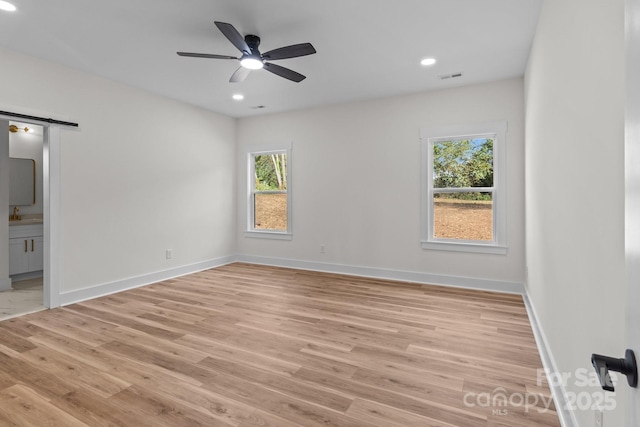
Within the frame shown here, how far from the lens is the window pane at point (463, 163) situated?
4.43m

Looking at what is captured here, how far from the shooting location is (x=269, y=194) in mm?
6168

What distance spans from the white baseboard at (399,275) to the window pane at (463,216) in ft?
1.91

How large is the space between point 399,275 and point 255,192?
311cm

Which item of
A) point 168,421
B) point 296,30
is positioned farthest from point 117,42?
point 168,421

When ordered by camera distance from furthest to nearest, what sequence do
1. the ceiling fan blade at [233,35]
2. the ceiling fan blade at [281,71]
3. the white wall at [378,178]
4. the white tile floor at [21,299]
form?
the white wall at [378,178]
the white tile floor at [21,299]
the ceiling fan blade at [281,71]
the ceiling fan blade at [233,35]

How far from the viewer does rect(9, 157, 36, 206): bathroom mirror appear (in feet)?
17.6

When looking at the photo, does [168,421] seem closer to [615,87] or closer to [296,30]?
[615,87]

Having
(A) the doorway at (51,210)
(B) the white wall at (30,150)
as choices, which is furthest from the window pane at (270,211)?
(B) the white wall at (30,150)

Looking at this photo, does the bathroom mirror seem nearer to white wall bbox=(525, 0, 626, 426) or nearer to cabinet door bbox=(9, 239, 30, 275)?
cabinet door bbox=(9, 239, 30, 275)

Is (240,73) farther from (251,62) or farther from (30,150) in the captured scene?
(30,150)

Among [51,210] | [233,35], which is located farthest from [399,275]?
[51,210]

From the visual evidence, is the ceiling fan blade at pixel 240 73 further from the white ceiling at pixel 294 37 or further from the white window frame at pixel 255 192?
the white window frame at pixel 255 192

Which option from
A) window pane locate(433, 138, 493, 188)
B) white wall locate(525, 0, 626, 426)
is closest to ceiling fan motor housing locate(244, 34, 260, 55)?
white wall locate(525, 0, 626, 426)

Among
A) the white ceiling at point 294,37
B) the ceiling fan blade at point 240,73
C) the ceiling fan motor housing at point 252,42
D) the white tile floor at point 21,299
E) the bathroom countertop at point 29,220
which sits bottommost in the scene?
the white tile floor at point 21,299
